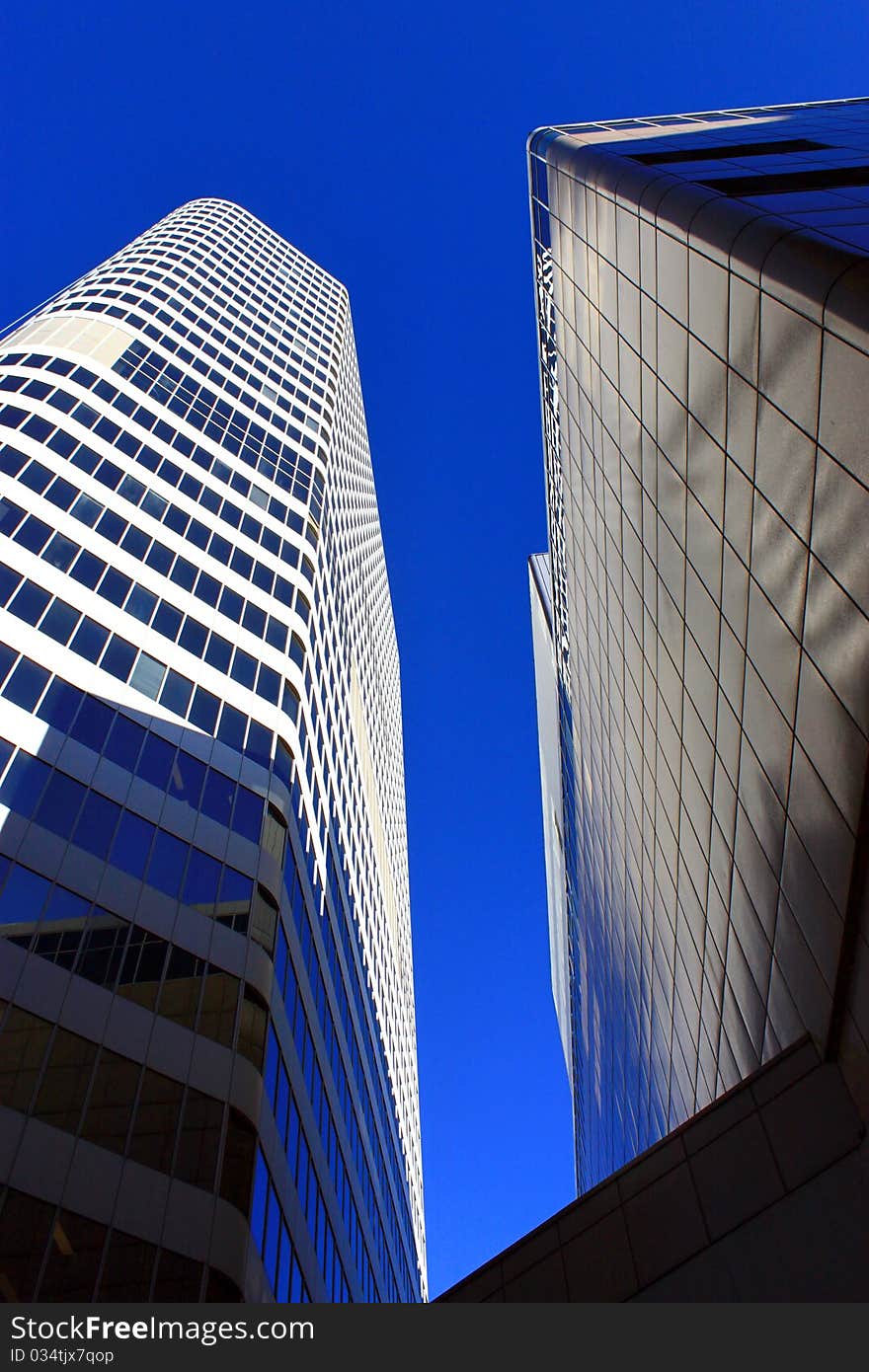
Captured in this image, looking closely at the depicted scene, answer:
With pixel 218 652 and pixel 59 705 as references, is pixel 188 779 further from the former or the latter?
pixel 218 652

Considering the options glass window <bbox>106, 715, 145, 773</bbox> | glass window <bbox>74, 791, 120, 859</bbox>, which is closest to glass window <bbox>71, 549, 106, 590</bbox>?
glass window <bbox>106, 715, 145, 773</bbox>

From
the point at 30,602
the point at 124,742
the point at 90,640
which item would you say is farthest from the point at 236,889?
the point at 30,602

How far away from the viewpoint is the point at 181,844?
78.3 ft

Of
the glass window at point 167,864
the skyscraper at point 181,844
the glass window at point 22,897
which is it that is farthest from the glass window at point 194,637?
the glass window at point 22,897

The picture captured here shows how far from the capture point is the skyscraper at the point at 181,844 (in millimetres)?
17219

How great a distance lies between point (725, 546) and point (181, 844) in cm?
1680

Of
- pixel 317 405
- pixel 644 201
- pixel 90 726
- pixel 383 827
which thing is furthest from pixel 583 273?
pixel 383 827

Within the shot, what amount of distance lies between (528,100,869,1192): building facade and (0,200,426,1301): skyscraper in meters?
11.9

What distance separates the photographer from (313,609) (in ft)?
129

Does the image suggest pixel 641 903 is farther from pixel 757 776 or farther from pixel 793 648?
pixel 793 648

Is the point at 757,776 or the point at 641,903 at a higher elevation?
the point at 641,903

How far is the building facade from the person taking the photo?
11.3 metres

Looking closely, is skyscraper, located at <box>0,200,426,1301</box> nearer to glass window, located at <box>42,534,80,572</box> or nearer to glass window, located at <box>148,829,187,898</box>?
glass window, located at <box>148,829,187,898</box>

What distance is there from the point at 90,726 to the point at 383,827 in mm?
37842
